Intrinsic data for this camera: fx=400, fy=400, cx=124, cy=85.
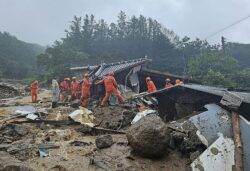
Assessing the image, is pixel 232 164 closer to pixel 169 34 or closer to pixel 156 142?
pixel 156 142

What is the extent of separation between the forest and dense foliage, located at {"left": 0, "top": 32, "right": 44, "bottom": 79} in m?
0.65

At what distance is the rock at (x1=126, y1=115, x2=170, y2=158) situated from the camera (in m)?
7.65

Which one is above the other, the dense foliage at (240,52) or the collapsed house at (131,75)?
the dense foliage at (240,52)

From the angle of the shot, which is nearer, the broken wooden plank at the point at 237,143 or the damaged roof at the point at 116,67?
the broken wooden plank at the point at 237,143

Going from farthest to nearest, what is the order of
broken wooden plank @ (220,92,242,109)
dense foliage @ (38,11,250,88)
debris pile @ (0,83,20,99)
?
dense foliage @ (38,11,250,88) < debris pile @ (0,83,20,99) < broken wooden plank @ (220,92,242,109)

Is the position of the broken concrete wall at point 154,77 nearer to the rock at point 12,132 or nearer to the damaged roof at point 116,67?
the damaged roof at point 116,67

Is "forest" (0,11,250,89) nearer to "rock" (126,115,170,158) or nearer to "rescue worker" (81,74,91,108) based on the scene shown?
"rescue worker" (81,74,91,108)

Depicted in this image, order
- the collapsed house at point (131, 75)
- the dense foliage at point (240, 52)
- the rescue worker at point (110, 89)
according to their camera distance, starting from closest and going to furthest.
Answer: the rescue worker at point (110, 89)
the collapsed house at point (131, 75)
the dense foliage at point (240, 52)

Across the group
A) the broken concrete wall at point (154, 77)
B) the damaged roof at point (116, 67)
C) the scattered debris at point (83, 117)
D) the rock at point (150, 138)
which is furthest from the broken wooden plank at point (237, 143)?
the broken concrete wall at point (154, 77)

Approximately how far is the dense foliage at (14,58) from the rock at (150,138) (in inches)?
1492

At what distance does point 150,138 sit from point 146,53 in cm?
4157

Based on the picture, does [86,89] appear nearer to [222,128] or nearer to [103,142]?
[103,142]

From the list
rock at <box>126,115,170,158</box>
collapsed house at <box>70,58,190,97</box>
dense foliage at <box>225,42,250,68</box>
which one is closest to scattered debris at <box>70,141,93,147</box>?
rock at <box>126,115,170,158</box>

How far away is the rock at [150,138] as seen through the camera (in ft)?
25.1
